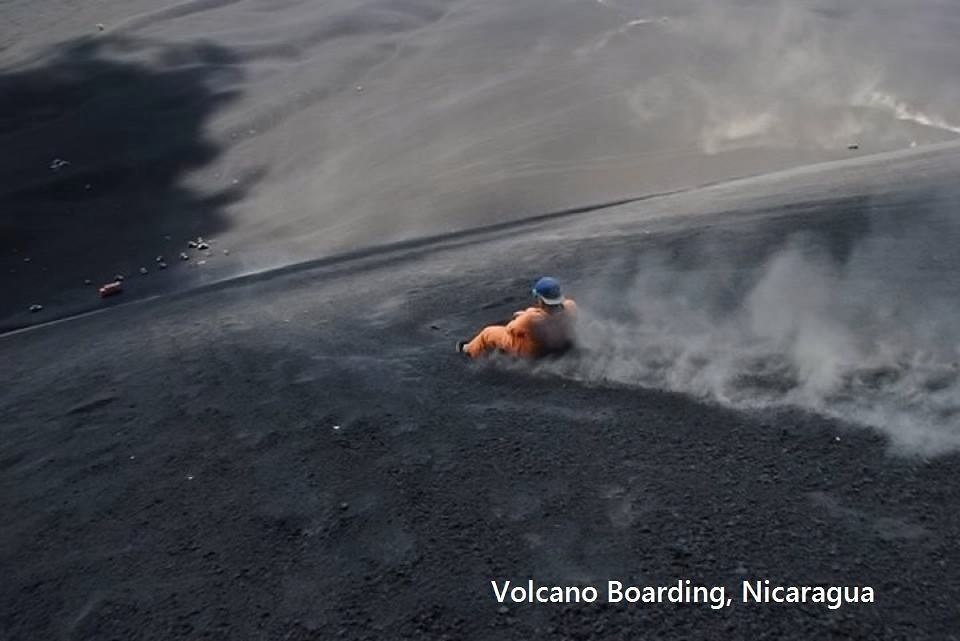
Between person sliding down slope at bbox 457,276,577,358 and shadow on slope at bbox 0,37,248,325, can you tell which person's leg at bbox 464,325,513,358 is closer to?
person sliding down slope at bbox 457,276,577,358

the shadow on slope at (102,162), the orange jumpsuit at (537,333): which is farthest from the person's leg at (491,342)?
the shadow on slope at (102,162)

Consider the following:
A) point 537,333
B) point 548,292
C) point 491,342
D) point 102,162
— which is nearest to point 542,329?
point 537,333

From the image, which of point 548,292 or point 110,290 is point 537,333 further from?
point 110,290

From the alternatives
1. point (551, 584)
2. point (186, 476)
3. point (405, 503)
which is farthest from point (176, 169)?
point (551, 584)

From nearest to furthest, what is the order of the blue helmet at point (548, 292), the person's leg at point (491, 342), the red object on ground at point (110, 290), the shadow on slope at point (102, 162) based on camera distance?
the blue helmet at point (548, 292), the person's leg at point (491, 342), the red object on ground at point (110, 290), the shadow on slope at point (102, 162)

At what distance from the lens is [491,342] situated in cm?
743

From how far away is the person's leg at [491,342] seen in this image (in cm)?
732

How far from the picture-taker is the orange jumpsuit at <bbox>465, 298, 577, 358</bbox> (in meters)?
7.22

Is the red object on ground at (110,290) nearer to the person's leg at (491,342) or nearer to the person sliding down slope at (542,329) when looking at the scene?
the person's leg at (491,342)

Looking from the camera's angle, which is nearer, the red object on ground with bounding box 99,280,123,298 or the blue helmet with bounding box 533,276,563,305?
the blue helmet with bounding box 533,276,563,305

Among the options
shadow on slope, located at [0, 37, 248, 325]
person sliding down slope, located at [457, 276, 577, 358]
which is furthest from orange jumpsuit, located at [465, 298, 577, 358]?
shadow on slope, located at [0, 37, 248, 325]

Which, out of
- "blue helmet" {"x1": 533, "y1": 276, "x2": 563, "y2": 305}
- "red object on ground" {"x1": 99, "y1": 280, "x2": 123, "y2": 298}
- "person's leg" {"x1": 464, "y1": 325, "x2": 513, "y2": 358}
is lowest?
"red object on ground" {"x1": 99, "y1": 280, "x2": 123, "y2": 298}

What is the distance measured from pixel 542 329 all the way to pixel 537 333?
48 millimetres

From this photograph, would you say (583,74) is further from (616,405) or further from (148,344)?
(616,405)
